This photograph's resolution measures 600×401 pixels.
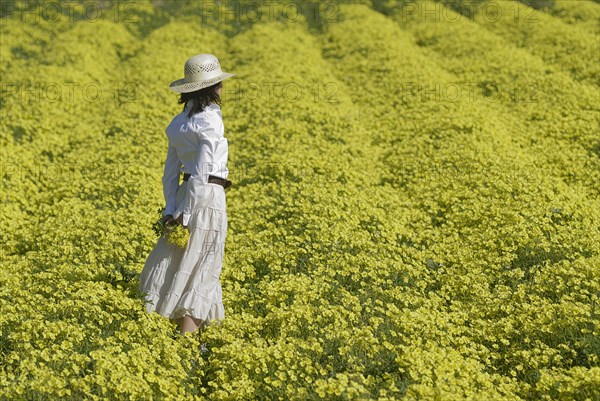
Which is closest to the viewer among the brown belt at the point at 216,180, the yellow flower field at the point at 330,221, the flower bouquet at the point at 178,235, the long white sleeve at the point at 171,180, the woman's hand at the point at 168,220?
the yellow flower field at the point at 330,221

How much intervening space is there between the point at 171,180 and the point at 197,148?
0.60 meters

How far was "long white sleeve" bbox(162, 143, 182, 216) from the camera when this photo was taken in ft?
23.6

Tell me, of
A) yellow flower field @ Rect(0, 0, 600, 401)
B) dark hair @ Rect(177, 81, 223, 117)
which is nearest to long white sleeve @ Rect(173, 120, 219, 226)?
dark hair @ Rect(177, 81, 223, 117)

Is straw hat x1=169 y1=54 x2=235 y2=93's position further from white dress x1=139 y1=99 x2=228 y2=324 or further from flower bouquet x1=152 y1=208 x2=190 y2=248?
flower bouquet x1=152 y1=208 x2=190 y2=248

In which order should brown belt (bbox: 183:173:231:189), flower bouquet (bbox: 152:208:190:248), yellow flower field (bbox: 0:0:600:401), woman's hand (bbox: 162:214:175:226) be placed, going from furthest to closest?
woman's hand (bbox: 162:214:175:226)
brown belt (bbox: 183:173:231:189)
flower bouquet (bbox: 152:208:190:248)
yellow flower field (bbox: 0:0:600:401)

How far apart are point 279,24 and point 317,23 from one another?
5.88ft

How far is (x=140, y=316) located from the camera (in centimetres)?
705

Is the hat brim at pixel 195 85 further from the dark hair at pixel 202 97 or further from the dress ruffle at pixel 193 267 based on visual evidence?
the dress ruffle at pixel 193 267

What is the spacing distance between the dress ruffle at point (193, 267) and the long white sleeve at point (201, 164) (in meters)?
0.07

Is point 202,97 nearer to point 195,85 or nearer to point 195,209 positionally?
point 195,85

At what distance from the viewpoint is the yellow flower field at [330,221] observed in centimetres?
630

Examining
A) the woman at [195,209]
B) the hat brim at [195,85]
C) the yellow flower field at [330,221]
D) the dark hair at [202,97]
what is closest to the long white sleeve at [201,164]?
the woman at [195,209]

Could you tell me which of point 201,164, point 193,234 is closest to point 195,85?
point 201,164

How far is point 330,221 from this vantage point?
10000mm
